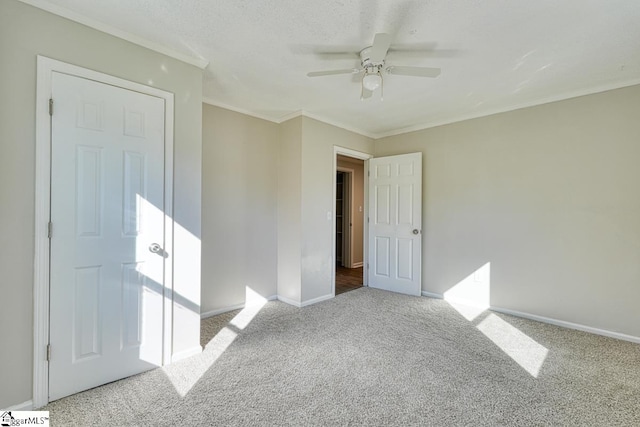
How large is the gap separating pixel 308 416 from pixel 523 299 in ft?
9.69

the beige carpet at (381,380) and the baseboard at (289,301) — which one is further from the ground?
the baseboard at (289,301)

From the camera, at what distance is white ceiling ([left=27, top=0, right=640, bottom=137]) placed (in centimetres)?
177

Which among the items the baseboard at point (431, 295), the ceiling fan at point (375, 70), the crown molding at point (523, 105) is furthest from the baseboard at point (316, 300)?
the crown molding at point (523, 105)

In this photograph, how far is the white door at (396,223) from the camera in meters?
4.11

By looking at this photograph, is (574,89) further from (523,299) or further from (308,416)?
(308,416)

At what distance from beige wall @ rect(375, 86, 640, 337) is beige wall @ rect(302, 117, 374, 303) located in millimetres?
1505

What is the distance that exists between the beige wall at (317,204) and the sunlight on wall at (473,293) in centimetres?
173

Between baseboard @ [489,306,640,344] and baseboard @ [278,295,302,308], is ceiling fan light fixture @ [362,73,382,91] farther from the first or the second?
baseboard @ [489,306,640,344]

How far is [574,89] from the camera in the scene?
9.46 feet

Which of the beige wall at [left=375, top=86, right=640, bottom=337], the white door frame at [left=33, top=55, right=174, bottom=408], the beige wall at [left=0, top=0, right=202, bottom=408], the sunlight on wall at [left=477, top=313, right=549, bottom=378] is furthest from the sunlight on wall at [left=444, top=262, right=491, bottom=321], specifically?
the beige wall at [left=0, top=0, right=202, bottom=408]

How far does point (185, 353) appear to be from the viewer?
2287 mm

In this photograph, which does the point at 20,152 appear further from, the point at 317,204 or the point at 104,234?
the point at 317,204

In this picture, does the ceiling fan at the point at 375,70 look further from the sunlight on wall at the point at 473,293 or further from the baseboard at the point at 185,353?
the sunlight on wall at the point at 473,293

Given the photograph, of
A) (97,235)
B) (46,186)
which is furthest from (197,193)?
(46,186)
